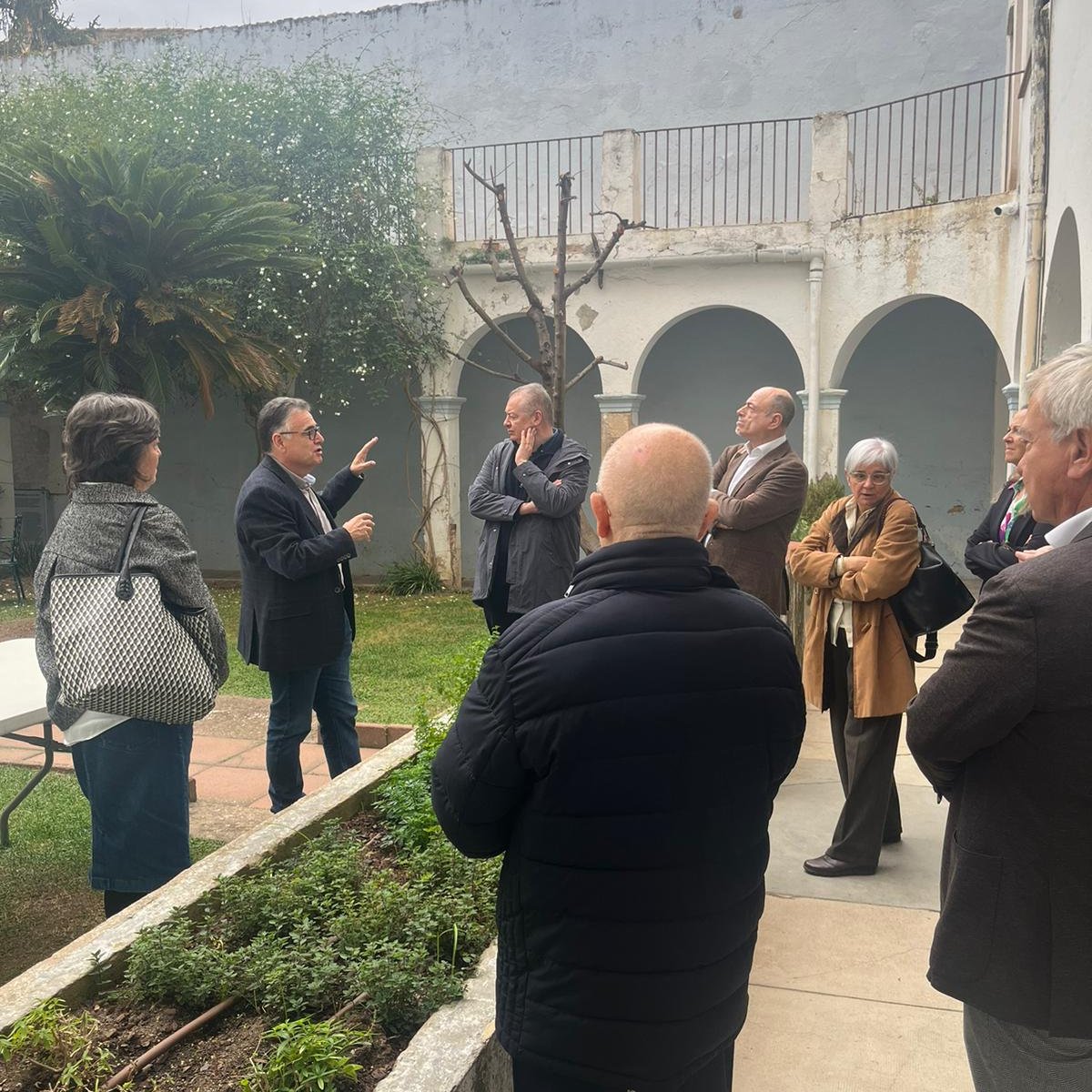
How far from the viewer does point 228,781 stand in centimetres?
561

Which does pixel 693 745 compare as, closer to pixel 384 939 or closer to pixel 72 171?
pixel 384 939

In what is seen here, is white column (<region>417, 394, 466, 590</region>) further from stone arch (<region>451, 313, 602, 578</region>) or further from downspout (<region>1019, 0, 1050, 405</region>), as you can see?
downspout (<region>1019, 0, 1050, 405</region>)

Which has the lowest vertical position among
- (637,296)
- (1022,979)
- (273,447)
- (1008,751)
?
(1022,979)

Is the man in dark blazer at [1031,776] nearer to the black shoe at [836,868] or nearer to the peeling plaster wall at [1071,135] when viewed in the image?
the black shoe at [836,868]

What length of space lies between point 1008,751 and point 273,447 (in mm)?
3200

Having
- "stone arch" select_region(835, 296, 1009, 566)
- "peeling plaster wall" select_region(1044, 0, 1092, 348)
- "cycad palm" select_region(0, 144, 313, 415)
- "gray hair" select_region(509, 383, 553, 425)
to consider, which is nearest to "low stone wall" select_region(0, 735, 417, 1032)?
"gray hair" select_region(509, 383, 553, 425)

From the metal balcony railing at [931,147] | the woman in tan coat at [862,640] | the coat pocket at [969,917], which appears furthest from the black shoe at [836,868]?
the metal balcony railing at [931,147]

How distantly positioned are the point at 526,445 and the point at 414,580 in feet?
29.4

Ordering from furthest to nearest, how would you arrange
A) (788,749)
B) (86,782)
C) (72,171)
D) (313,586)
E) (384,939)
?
(72,171) < (313,586) < (86,782) < (384,939) < (788,749)

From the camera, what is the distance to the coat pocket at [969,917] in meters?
1.78

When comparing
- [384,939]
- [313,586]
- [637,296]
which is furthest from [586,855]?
[637,296]

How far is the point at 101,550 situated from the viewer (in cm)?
311

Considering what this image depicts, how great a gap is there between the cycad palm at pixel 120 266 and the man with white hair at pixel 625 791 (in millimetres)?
8521

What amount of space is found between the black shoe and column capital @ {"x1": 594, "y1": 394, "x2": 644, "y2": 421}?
30.9ft
